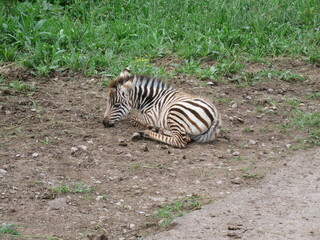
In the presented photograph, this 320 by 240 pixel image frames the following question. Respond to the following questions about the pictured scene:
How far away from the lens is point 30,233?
20.0 ft

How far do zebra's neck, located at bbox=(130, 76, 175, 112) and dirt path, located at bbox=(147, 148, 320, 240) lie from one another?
2.65 m

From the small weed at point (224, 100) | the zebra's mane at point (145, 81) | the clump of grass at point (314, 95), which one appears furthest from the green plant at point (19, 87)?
the clump of grass at point (314, 95)

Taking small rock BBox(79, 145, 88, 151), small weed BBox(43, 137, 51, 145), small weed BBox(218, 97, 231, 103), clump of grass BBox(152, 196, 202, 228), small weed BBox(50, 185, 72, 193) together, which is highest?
clump of grass BBox(152, 196, 202, 228)

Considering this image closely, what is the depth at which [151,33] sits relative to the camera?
517 inches

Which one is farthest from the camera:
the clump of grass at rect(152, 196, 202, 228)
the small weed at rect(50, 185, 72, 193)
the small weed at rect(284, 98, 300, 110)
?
the small weed at rect(284, 98, 300, 110)

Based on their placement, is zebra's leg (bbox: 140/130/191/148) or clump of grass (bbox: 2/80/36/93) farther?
clump of grass (bbox: 2/80/36/93)

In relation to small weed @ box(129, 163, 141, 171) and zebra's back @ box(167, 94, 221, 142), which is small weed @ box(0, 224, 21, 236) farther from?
zebra's back @ box(167, 94, 221, 142)

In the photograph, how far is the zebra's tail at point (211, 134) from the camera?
9164mm

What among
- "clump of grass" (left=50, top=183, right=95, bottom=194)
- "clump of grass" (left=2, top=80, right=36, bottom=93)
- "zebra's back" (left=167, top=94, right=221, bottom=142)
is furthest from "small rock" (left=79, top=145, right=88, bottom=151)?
"clump of grass" (left=2, top=80, right=36, bottom=93)

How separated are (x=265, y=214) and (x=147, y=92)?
150 inches

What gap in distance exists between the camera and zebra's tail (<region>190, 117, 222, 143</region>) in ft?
30.1

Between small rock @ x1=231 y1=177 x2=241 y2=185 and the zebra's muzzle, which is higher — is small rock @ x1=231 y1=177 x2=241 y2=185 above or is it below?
above

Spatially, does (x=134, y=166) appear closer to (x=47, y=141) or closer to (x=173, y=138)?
(x=173, y=138)

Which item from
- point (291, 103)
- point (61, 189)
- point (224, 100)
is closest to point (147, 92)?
point (224, 100)
